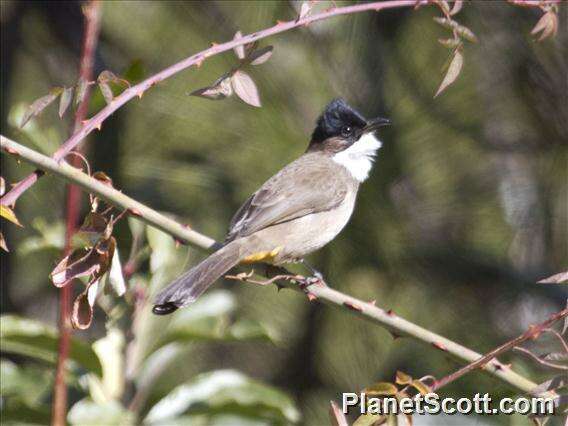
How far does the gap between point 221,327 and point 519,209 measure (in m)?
1.55

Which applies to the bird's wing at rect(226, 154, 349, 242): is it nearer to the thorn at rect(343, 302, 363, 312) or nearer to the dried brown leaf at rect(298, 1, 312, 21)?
the thorn at rect(343, 302, 363, 312)

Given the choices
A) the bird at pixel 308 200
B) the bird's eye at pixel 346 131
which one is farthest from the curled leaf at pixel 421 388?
the bird's eye at pixel 346 131

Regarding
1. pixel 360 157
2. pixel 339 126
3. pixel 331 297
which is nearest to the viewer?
pixel 331 297

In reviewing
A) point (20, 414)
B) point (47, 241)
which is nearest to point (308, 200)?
point (47, 241)

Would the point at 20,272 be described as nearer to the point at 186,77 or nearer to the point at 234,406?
the point at 186,77

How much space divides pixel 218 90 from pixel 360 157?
1.79 meters

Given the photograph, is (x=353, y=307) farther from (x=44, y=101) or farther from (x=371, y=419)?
(x=44, y=101)

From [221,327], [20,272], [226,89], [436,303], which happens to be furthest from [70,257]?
[20,272]

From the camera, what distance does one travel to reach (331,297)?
73.8 inches

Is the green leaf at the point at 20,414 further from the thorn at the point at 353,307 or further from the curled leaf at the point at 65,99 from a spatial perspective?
the curled leaf at the point at 65,99

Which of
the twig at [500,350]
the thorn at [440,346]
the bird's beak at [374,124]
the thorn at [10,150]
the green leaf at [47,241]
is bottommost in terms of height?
the twig at [500,350]

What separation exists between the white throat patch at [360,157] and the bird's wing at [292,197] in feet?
0.27

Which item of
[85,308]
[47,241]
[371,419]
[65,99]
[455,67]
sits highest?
[47,241]

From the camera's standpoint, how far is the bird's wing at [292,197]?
115 inches
